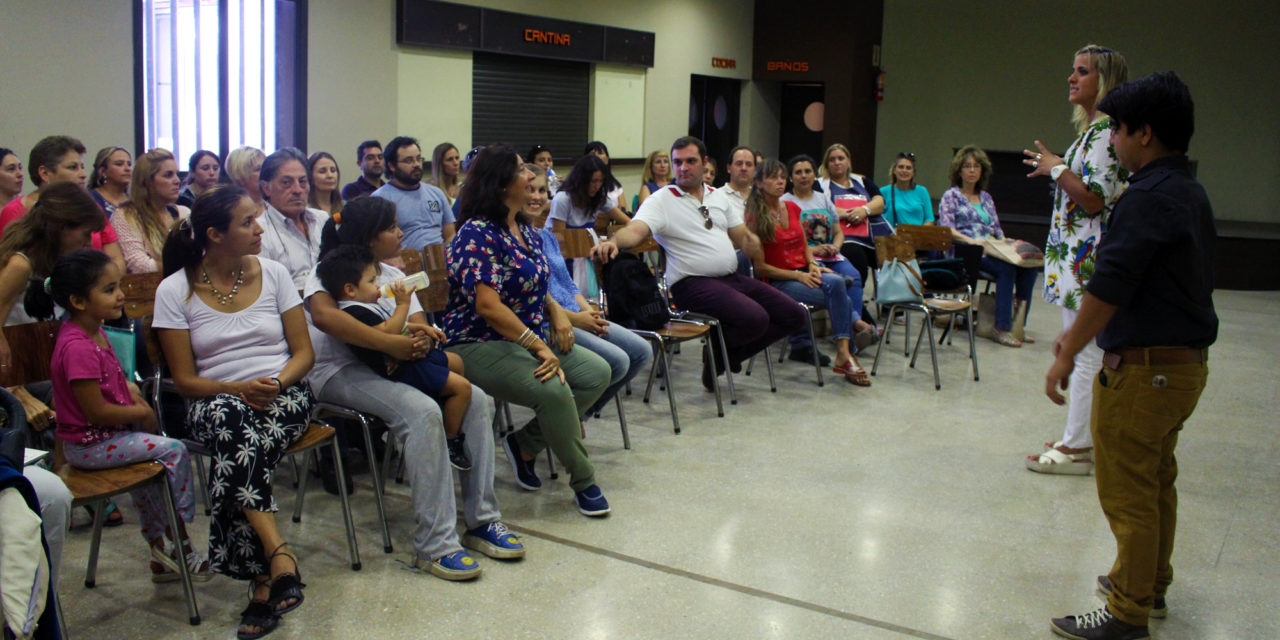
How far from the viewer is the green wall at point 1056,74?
40.9 ft

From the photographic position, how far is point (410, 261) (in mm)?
4406

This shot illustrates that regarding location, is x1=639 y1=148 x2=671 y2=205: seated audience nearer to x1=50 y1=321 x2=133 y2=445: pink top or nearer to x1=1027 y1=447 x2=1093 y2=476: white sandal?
x1=1027 y1=447 x2=1093 y2=476: white sandal

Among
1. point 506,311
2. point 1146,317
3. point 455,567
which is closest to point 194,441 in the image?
point 455,567

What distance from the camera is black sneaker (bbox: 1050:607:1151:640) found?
278cm

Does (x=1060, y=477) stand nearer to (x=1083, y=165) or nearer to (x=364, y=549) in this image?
(x=1083, y=165)

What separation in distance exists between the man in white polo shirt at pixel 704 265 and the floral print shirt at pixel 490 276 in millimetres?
1471

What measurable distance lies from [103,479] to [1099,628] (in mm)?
2727

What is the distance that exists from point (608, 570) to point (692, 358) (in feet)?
10.8

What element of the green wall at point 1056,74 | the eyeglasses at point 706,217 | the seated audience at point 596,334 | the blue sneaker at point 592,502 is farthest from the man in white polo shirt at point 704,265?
the green wall at point 1056,74

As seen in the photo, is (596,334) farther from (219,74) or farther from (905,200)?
(219,74)

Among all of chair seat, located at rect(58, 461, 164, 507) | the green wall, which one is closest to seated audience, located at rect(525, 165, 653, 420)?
chair seat, located at rect(58, 461, 164, 507)

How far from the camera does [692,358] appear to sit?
638 cm

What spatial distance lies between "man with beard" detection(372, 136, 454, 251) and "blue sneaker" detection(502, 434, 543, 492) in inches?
65.0

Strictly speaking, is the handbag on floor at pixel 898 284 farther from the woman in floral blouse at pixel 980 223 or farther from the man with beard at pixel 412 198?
the man with beard at pixel 412 198
